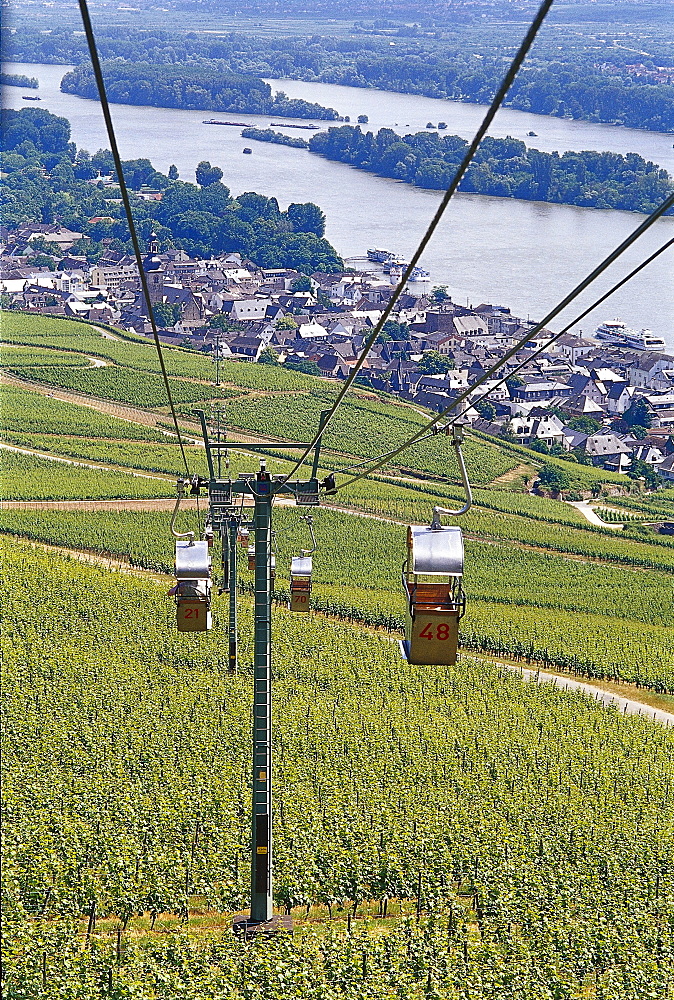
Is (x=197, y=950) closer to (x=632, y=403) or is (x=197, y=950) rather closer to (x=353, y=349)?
(x=632, y=403)

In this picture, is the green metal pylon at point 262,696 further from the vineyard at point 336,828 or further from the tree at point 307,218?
the tree at point 307,218

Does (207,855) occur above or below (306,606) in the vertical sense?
below

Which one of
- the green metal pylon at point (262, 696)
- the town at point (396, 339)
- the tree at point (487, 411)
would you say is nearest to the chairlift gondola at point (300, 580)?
the green metal pylon at point (262, 696)

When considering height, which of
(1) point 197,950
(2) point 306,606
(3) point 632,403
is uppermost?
(2) point 306,606

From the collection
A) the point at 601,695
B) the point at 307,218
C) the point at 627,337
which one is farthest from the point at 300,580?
the point at 307,218

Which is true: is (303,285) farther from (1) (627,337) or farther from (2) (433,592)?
(2) (433,592)

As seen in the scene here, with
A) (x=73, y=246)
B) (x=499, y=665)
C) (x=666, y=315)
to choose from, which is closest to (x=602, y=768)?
(x=499, y=665)
